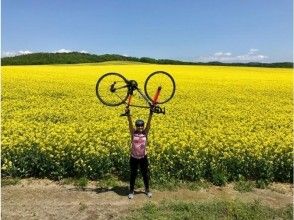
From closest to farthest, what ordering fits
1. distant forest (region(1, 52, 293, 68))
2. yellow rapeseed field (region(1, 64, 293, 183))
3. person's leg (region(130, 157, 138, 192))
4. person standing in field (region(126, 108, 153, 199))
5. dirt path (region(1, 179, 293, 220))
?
dirt path (region(1, 179, 293, 220)), person standing in field (region(126, 108, 153, 199)), person's leg (region(130, 157, 138, 192)), yellow rapeseed field (region(1, 64, 293, 183)), distant forest (region(1, 52, 293, 68))

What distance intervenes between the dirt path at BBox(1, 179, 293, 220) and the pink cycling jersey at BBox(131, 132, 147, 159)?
816 millimetres

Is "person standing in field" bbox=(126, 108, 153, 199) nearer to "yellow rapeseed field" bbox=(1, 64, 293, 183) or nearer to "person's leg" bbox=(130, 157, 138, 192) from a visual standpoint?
"person's leg" bbox=(130, 157, 138, 192)

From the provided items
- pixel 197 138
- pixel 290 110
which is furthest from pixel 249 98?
pixel 197 138

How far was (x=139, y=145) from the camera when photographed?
975 centimetres

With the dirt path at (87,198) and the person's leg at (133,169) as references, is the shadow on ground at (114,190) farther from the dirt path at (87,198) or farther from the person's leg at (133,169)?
the person's leg at (133,169)

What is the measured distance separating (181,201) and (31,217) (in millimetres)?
2651

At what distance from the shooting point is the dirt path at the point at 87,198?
9.05 metres

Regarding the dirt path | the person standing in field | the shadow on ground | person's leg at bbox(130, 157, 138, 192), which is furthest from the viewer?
the shadow on ground

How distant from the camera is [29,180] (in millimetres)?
10898

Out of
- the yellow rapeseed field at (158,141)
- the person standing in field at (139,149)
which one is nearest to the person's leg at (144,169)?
the person standing in field at (139,149)

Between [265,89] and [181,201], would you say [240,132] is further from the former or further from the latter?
[265,89]

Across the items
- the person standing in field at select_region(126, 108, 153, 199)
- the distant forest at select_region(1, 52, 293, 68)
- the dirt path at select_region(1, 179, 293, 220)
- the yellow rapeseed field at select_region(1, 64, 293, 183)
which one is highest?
the person standing in field at select_region(126, 108, 153, 199)

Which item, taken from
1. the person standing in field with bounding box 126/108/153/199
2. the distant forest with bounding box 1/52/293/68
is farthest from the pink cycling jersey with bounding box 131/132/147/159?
the distant forest with bounding box 1/52/293/68

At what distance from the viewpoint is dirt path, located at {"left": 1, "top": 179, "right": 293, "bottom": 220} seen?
9.05m
